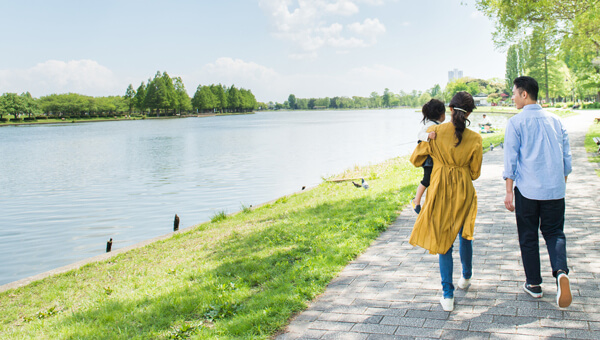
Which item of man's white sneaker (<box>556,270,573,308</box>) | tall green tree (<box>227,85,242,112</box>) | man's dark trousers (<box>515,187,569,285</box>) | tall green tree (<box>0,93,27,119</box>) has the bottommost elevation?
man's white sneaker (<box>556,270,573,308</box>)

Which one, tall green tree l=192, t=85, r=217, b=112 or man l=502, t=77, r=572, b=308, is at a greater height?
tall green tree l=192, t=85, r=217, b=112

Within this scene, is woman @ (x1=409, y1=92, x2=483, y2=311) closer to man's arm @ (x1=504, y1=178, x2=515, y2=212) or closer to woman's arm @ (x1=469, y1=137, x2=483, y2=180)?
woman's arm @ (x1=469, y1=137, x2=483, y2=180)

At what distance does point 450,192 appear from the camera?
3.80m

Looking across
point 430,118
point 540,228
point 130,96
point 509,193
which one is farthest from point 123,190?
point 130,96

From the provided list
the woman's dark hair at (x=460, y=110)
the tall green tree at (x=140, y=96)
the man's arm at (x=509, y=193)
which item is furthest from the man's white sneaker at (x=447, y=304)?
the tall green tree at (x=140, y=96)

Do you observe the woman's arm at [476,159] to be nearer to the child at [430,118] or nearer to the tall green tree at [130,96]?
the child at [430,118]

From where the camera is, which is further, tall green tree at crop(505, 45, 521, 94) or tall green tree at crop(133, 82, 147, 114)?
tall green tree at crop(133, 82, 147, 114)

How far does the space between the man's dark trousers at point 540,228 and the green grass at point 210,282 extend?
202 cm

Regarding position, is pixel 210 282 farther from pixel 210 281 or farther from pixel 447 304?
pixel 447 304

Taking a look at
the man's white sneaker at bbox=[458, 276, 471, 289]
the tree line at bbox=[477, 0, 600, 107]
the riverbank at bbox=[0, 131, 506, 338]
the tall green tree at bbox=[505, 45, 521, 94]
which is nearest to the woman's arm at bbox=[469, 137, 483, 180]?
the man's white sneaker at bbox=[458, 276, 471, 289]

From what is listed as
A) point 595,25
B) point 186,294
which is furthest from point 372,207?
point 595,25

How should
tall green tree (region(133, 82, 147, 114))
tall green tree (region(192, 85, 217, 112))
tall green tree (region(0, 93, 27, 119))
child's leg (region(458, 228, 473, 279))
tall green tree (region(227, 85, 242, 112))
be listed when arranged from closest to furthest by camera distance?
child's leg (region(458, 228, 473, 279)) → tall green tree (region(0, 93, 27, 119)) → tall green tree (region(133, 82, 147, 114)) → tall green tree (region(192, 85, 217, 112)) → tall green tree (region(227, 85, 242, 112))

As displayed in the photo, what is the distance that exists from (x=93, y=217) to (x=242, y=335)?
1129 centimetres

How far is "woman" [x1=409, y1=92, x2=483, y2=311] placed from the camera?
376cm
